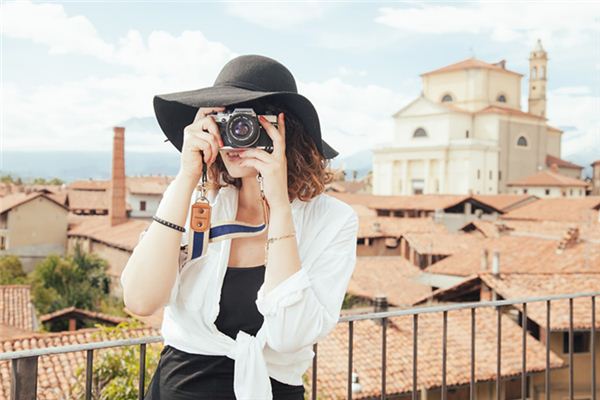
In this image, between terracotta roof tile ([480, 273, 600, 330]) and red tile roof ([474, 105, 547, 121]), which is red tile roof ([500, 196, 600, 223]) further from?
red tile roof ([474, 105, 547, 121])

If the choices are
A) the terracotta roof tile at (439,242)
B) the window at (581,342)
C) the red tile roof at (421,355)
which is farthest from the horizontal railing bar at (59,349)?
the terracotta roof tile at (439,242)

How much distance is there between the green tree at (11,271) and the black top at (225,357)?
3053 cm

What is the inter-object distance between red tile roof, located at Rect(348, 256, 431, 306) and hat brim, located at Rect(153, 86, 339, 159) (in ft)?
56.6

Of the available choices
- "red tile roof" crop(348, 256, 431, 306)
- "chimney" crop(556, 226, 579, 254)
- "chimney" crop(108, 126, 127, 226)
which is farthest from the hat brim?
"chimney" crop(108, 126, 127, 226)

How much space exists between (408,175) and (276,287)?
1881 inches

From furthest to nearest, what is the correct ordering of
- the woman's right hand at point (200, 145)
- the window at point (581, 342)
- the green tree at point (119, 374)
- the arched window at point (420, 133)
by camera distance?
the arched window at point (420, 133) → the window at point (581, 342) → the green tree at point (119, 374) → the woman's right hand at point (200, 145)

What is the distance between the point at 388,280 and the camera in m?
23.1

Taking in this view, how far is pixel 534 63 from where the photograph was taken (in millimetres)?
57938

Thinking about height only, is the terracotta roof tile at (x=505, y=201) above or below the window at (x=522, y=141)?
below

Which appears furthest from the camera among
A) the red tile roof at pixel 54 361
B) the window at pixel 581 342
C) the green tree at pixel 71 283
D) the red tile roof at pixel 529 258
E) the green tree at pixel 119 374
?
the green tree at pixel 71 283

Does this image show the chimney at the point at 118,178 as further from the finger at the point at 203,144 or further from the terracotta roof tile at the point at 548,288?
the finger at the point at 203,144

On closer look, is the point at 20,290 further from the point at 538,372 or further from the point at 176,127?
the point at 176,127

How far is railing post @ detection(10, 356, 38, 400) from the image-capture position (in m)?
1.69

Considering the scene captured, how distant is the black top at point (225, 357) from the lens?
152 cm
